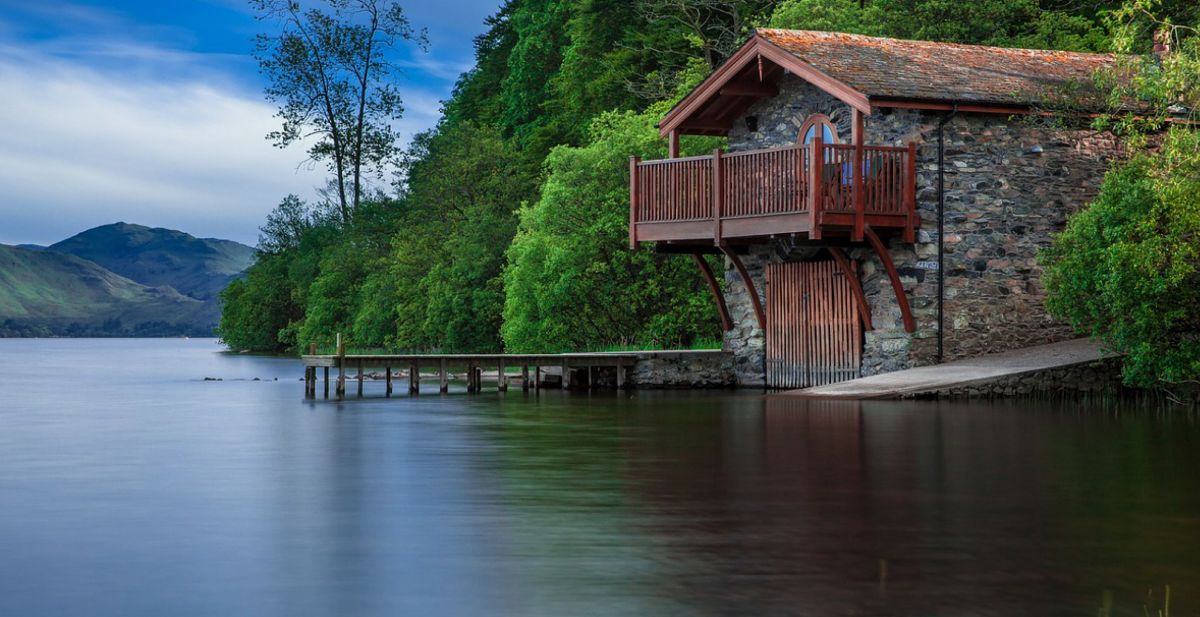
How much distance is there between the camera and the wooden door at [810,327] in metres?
27.6

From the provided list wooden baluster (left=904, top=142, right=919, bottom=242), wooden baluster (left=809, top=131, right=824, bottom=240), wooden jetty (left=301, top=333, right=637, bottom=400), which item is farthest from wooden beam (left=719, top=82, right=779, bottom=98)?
wooden jetty (left=301, top=333, right=637, bottom=400)

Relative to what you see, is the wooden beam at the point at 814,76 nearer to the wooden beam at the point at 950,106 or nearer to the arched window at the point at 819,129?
the wooden beam at the point at 950,106

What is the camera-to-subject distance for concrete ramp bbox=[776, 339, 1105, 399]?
2395cm

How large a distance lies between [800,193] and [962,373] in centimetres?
417

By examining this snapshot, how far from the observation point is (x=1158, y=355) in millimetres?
22562

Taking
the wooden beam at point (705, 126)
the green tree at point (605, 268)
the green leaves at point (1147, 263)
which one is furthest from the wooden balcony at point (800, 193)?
the green tree at point (605, 268)

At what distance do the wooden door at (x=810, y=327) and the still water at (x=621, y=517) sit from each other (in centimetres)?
601

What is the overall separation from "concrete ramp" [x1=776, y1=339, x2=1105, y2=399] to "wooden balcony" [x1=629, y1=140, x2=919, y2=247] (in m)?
2.52

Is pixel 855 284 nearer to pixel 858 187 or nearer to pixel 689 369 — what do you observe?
pixel 858 187

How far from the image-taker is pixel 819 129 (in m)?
27.7

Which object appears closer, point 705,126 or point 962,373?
point 962,373

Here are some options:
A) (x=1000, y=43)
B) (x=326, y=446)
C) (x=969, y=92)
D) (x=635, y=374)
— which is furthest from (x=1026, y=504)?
(x=1000, y=43)

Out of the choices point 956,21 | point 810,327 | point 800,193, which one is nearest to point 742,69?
point 800,193

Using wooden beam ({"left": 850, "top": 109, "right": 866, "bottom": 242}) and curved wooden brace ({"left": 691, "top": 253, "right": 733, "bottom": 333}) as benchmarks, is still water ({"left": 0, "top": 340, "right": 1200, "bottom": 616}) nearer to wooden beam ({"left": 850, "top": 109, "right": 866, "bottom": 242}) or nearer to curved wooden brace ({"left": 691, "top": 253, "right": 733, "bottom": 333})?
wooden beam ({"left": 850, "top": 109, "right": 866, "bottom": 242})
